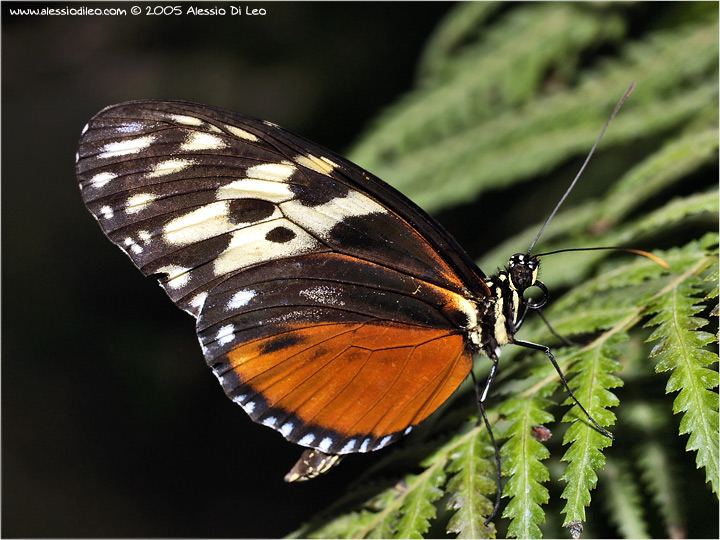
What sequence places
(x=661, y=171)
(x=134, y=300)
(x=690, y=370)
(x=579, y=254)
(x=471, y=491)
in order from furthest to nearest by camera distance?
(x=134, y=300) < (x=579, y=254) < (x=661, y=171) < (x=471, y=491) < (x=690, y=370)

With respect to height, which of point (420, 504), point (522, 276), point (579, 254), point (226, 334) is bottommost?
point (420, 504)

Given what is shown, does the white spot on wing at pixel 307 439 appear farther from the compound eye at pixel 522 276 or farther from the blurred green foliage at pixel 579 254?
the compound eye at pixel 522 276

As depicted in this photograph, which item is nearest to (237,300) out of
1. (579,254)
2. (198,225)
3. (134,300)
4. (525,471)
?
(198,225)

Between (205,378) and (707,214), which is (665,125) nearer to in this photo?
(707,214)

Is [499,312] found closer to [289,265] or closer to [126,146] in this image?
[289,265]

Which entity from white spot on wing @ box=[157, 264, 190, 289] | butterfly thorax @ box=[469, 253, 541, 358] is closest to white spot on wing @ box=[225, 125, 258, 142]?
white spot on wing @ box=[157, 264, 190, 289]

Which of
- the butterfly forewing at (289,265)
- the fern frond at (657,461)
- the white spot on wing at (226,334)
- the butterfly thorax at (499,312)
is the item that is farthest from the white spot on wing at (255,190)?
the fern frond at (657,461)

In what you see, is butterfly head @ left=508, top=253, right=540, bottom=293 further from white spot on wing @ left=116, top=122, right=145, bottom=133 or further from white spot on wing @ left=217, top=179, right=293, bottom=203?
white spot on wing @ left=116, top=122, right=145, bottom=133
